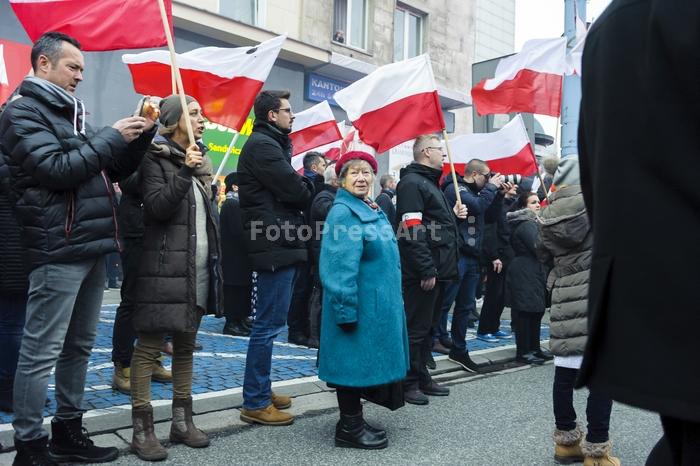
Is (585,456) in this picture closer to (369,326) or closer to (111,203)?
(369,326)

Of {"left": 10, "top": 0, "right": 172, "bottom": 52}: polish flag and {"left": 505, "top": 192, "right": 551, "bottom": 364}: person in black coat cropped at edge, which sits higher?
{"left": 10, "top": 0, "right": 172, "bottom": 52}: polish flag

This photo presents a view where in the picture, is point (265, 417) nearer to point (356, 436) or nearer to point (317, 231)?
point (356, 436)

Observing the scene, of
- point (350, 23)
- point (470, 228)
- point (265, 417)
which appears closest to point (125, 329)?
point (265, 417)

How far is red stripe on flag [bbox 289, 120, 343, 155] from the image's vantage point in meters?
9.10

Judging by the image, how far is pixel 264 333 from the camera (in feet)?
14.5

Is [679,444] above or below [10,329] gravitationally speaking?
above

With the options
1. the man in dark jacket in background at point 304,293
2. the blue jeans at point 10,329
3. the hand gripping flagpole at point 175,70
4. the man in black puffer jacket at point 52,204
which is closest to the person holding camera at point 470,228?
the man in dark jacket in background at point 304,293

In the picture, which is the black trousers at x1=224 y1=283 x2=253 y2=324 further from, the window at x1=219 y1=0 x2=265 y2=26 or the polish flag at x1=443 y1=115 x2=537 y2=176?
the window at x1=219 y1=0 x2=265 y2=26

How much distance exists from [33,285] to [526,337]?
16.3ft

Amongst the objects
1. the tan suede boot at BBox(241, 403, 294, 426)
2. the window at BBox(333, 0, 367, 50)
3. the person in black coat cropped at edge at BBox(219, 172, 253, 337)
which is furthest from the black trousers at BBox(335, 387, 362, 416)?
A: the window at BBox(333, 0, 367, 50)

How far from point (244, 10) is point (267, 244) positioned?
11635 mm

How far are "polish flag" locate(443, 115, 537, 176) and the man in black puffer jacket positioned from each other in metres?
6.11

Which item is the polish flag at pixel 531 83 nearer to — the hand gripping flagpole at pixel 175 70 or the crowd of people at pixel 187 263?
the crowd of people at pixel 187 263

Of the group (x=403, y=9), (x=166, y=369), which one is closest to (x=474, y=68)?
(x=403, y=9)
